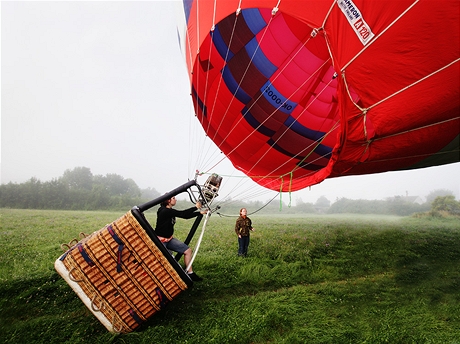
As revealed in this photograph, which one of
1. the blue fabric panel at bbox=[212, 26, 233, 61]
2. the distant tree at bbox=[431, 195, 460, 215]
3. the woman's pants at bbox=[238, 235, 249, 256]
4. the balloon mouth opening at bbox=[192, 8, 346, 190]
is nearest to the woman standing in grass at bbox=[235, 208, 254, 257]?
the woman's pants at bbox=[238, 235, 249, 256]

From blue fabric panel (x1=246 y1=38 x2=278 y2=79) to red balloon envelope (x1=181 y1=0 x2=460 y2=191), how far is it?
21mm

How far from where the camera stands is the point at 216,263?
5.32 metres

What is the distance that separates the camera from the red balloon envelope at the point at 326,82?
9.82 feet

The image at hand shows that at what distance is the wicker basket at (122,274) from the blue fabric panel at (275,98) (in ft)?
13.7

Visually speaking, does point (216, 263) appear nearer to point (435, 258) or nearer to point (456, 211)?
point (435, 258)

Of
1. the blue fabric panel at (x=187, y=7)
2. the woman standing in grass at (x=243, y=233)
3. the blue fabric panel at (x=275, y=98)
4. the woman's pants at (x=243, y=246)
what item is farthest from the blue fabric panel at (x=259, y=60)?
the woman's pants at (x=243, y=246)

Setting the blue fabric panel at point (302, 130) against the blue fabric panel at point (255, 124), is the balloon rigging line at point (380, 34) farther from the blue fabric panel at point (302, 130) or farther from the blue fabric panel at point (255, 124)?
the blue fabric panel at point (302, 130)

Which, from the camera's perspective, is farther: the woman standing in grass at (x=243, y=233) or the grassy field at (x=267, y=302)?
the woman standing in grass at (x=243, y=233)

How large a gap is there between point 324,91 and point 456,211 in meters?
23.1

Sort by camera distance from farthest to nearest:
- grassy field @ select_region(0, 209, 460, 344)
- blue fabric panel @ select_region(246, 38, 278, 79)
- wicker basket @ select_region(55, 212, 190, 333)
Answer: blue fabric panel @ select_region(246, 38, 278, 79), grassy field @ select_region(0, 209, 460, 344), wicker basket @ select_region(55, 212, 190, 333)

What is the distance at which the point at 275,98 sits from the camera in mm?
6086

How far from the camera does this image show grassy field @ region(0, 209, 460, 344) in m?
3.36

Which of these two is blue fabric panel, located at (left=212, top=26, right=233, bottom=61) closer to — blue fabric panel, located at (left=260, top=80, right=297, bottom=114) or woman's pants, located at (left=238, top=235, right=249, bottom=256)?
blue fabric panel, located at (left=260, top=80, right=297, bottom=114)

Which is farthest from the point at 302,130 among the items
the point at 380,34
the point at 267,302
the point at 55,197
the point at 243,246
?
the point at 55,197
